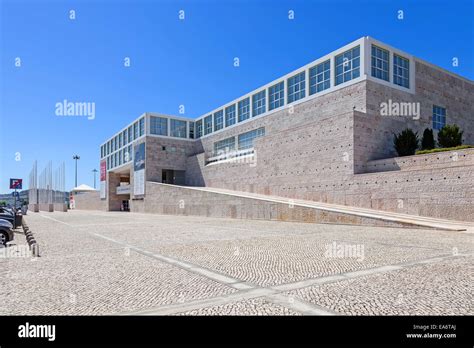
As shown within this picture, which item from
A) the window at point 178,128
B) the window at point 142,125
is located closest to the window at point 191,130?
the window at point 178,128

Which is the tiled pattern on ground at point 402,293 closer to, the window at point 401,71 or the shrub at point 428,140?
the shrub at point 428,140

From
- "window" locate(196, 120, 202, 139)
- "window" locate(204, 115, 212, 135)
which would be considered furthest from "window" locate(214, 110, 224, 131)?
"window" locate(196, 120, 202, 139)

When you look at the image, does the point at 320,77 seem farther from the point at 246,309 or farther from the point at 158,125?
the point at 246,309

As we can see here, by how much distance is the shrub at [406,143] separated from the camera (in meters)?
27.3

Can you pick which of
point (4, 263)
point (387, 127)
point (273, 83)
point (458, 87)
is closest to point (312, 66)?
point (273, 83)

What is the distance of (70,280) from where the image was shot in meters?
6.18

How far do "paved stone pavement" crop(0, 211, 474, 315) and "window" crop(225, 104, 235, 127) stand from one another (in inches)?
1551

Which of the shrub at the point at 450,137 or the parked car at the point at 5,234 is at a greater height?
the shrub at the point at 450,137

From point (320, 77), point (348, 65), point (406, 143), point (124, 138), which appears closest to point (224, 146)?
point (320, 77)

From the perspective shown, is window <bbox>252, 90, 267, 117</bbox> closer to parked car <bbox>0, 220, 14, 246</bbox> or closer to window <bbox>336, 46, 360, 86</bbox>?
window <bbox>336, 46, 360, 86</bbox>

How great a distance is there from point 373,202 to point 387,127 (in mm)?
8352

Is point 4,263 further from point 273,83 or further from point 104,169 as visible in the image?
point 104,169

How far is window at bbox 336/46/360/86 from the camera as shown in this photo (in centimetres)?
2942

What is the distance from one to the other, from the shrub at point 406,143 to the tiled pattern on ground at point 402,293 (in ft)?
74.3
